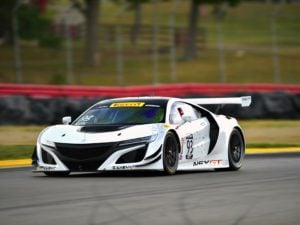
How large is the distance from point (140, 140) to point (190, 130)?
51.7 inches

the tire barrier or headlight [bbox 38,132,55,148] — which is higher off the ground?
headlight [bbox 38,132,55,148]

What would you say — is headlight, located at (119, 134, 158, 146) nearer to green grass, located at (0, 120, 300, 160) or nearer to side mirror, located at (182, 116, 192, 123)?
side mirror, located at (182, 116, 192, 123)

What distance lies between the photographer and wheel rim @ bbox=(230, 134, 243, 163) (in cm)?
1472

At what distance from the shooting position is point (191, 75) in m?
34.8

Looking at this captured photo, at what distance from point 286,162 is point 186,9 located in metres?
32.2

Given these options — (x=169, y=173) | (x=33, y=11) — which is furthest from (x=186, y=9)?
(x=169, y=173)

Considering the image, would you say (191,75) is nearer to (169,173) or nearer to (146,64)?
(146,64)

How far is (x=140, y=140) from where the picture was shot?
41.2 ft

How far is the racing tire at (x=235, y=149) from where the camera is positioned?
14594 millimetres

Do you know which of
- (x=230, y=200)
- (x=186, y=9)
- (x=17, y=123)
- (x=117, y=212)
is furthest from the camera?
(x=186, y=9)

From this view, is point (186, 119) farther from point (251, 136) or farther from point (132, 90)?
point (132, 90)

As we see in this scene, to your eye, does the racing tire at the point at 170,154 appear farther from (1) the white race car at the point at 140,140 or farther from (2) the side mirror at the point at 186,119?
(2) the side mirror at the point at 186,119

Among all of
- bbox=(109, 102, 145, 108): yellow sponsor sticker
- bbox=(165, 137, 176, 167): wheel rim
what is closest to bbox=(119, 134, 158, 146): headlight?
bbox=(165, 137, 176, 167): wheel rim

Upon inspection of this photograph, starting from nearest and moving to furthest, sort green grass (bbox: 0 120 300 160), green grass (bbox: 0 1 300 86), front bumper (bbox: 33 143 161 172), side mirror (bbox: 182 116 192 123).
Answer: front bumper (bbox: 33 143 161 172), side mirror (bbox: 182 116 192 123), green grass (bbox: 0 120 300 160), green grass (bbox: 0 1 300 86)
